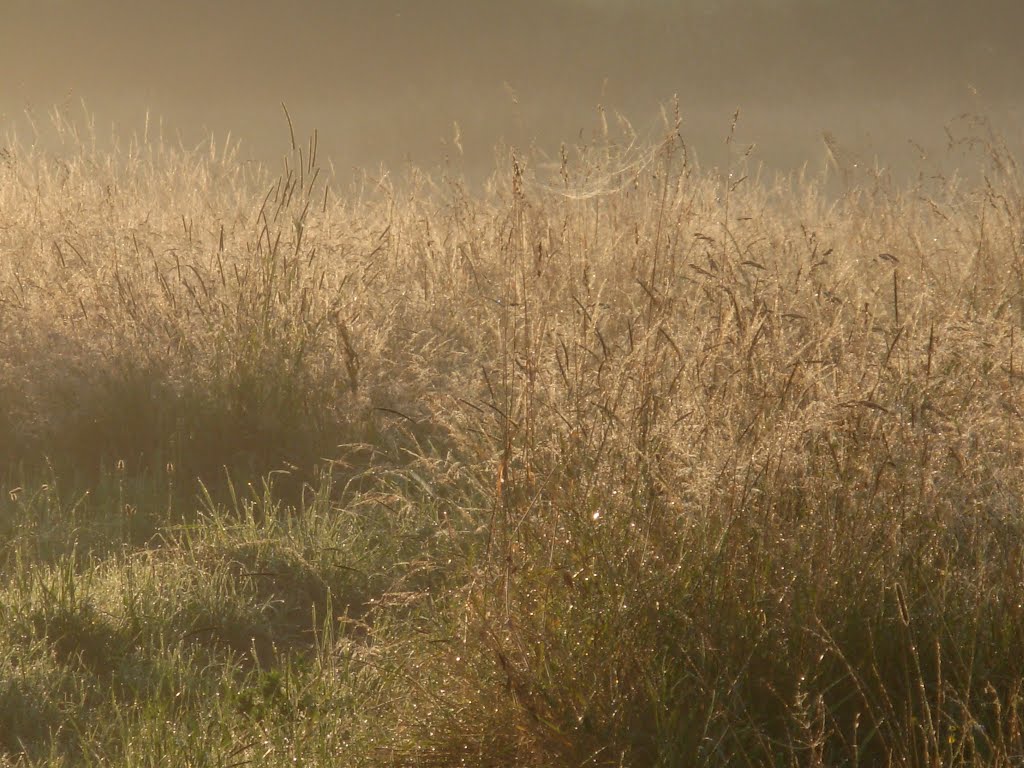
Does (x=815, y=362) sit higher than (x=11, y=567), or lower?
→ higher

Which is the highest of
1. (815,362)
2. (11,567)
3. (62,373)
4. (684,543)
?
(815,362)

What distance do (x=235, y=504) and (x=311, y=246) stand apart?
1.96 m

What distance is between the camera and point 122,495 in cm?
409

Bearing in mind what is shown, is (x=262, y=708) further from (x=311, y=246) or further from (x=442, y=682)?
(x=311, y=246)

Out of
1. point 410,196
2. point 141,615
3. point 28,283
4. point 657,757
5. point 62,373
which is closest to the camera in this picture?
point 657,757

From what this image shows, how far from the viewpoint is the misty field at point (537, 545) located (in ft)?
7.64

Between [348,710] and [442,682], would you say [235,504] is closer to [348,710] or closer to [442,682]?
[348,710]

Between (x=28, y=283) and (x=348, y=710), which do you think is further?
(x=28, y=283)

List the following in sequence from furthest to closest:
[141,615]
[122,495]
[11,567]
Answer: [122,495] → [11,567] → [141,615]

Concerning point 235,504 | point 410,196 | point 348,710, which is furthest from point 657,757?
point 410,196

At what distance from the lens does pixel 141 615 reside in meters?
3.23

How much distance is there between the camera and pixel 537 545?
2721mm

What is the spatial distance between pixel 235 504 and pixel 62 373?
1317 mm

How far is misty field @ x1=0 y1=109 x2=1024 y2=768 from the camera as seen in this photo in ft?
7.64
